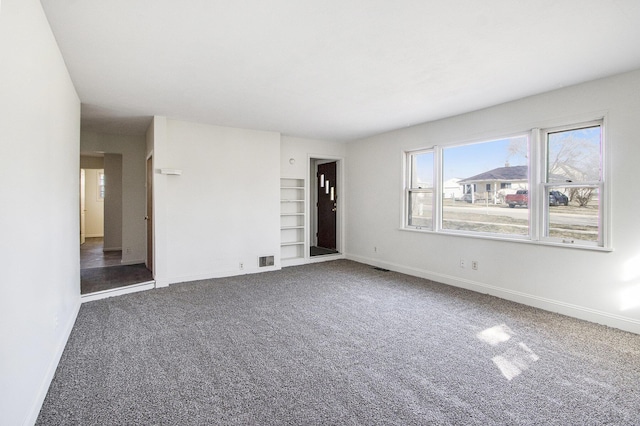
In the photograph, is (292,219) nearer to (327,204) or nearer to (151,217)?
(327,204)

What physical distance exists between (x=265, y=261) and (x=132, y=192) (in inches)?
117

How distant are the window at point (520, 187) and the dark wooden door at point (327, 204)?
2.11 metres

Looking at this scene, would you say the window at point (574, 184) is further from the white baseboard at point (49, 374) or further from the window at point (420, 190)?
the white baseboard at point (49, 374)

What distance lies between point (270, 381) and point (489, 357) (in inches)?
69.7

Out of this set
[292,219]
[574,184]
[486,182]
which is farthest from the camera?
[292,219]

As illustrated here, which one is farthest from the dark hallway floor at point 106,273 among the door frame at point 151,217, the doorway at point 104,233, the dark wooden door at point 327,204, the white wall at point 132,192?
the dark wooden door at point 327,204

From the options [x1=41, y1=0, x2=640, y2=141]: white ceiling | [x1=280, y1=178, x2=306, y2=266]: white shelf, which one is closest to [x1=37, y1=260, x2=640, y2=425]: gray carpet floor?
[x1=280, y1=178, x2=306, y2=266]: white shelf

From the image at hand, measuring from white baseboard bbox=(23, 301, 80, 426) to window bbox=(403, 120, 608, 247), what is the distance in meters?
4.71

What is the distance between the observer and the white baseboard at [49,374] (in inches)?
70.3

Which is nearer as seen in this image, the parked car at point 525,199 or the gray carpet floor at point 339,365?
the gray carpet floor at point 339,365

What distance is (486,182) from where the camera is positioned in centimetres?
439

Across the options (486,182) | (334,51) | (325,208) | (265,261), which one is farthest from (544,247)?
(325,208)

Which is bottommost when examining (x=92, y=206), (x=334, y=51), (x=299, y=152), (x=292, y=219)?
(x=292, y=219)

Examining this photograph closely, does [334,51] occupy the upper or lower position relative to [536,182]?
upper
